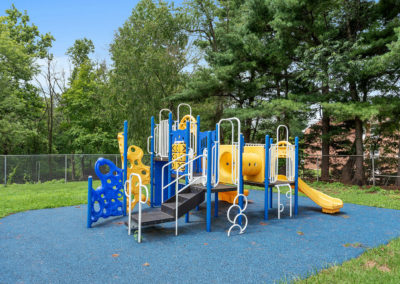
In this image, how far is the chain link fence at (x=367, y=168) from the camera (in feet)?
41.6

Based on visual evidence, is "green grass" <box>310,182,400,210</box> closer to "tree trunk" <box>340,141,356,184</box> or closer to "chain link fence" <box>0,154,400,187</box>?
"tree trunk" <box>340,141,356,184</box>

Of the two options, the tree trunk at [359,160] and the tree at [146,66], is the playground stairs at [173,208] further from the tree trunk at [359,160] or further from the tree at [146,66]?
the tree at [146,66]

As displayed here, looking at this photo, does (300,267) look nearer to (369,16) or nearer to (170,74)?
(369,16)

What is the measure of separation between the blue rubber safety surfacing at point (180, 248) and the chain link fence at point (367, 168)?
7.27 metres

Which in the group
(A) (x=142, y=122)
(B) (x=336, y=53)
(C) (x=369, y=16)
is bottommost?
(A) (x=142, y=122)

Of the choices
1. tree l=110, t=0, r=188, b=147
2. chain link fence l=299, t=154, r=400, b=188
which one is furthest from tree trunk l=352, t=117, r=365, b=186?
tree l=110, t=0, r=188, b=147

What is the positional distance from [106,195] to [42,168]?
10.1 m

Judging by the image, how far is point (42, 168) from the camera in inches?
553

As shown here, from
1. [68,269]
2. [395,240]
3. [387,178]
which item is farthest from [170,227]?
[387,178]

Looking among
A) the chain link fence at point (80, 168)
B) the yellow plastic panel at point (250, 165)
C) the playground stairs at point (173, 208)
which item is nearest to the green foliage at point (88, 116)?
the chain link fence at point (80, 168)

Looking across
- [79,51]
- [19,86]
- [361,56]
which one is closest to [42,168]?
[19,86]

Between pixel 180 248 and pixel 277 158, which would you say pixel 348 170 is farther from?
pixel 180 248

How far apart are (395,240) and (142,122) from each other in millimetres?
13097

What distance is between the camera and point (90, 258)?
379 centimetres
